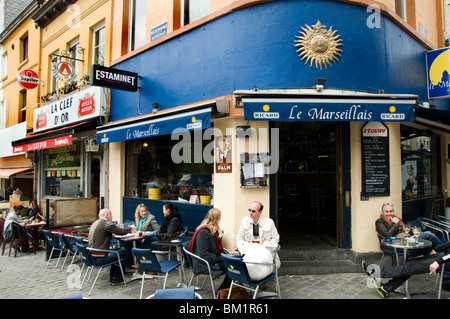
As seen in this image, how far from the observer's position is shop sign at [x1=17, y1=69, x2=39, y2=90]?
12797 mm

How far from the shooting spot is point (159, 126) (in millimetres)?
6977

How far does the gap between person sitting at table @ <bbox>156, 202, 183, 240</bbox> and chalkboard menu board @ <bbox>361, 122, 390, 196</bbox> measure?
3820mm

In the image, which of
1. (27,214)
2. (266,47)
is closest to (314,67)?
(266,47)

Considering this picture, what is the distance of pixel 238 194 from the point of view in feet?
20.3

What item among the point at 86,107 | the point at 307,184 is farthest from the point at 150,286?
the point at 86,107

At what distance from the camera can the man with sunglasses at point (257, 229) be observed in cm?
527

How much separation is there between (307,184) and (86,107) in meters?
7.46

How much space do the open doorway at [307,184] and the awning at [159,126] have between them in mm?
2266

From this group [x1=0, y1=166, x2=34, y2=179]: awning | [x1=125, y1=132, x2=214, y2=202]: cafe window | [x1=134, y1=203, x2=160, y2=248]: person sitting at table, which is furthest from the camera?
[x1=0, y1=166, x2=34, y2=179]: awning

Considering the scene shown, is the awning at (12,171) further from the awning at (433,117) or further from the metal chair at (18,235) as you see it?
the awning at (433,117)

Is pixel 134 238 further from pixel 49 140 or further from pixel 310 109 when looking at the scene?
pixel 49 140

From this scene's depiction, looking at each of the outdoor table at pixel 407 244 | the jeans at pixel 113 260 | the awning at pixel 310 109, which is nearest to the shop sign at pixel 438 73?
the awning at pixel 310 109

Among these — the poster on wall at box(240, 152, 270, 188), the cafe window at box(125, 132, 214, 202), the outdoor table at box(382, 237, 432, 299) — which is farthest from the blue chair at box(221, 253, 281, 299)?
the cafe window at box(125, 132, 214, 202)

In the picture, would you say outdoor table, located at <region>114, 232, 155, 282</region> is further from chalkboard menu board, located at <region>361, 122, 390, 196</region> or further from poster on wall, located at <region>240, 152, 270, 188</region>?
chalkboard menu board, located at <region>361, 122, 390, 196</region>
